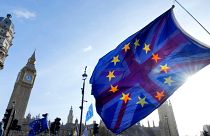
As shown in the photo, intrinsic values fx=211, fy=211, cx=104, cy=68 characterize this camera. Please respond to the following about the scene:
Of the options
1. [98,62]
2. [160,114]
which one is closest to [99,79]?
[98,62]

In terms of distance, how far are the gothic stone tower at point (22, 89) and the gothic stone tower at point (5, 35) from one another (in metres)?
18.6

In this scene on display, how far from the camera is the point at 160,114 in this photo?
133 metres

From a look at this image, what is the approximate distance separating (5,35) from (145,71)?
78.3 metres

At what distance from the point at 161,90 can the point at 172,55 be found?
1.49 metres

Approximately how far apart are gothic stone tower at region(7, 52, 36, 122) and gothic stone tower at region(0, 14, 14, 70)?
1858cm

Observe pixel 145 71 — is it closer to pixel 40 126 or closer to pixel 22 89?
pixel 40 126

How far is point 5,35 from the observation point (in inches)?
3012

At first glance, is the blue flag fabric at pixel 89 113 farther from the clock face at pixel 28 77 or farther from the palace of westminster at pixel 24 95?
the clock face at pixel 28 77

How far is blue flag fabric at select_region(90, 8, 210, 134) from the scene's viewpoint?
317 inches

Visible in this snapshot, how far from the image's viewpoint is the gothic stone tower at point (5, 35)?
73188 mm

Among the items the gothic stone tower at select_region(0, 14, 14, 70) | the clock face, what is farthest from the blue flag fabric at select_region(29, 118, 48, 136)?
the clock face

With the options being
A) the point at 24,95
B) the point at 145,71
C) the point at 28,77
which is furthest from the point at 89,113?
the point at 28,77

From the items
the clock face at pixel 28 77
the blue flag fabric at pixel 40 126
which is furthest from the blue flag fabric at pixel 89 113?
the clock face at pixel 28 77

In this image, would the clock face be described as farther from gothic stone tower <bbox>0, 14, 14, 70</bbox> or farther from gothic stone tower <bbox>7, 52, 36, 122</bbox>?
gothic stone tower <bbox>0, 14, 14, 70</bbox>
